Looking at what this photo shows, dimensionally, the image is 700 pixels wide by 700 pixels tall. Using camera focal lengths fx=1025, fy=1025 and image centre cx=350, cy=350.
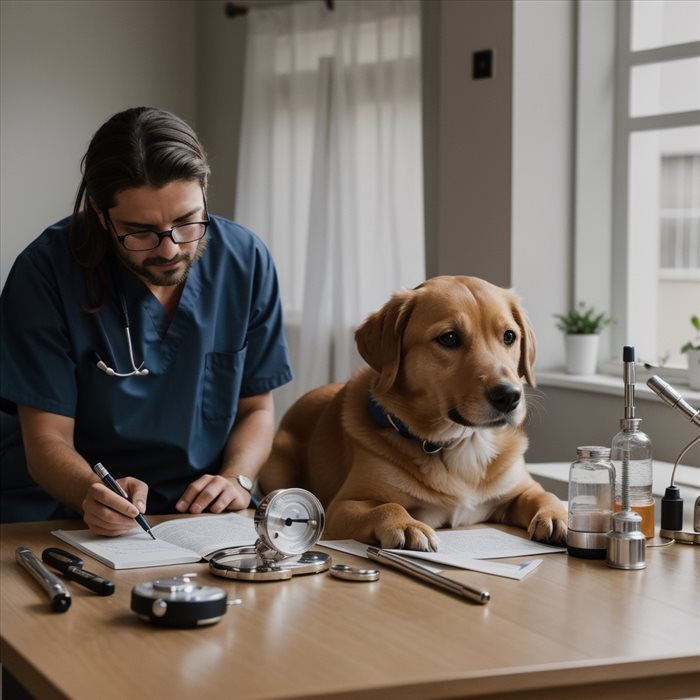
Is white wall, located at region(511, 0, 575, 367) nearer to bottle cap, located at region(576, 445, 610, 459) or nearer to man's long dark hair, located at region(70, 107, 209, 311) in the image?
man's long dark hair, located at region(70, 107, 209, 311)

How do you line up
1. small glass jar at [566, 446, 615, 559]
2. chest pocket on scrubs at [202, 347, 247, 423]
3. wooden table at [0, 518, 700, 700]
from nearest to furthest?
wooden table at [0, 518, 700, 700]
small glass jar at [566, 446, 615, 559]
chest pocket on scrubs at [202, 347, 247, 423]

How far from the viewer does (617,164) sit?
3.61 meters

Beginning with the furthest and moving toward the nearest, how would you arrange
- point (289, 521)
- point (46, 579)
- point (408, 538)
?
1. point (408, 538)
2. point (289, 521)
3. point (46, 579)

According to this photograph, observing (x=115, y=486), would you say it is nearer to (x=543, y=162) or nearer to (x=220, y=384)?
(x=220, y=384)

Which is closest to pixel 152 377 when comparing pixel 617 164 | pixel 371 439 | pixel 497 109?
pixel 371 439

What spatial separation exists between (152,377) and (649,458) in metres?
0.90

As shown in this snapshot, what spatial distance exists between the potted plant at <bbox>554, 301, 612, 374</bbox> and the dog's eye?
180 cm

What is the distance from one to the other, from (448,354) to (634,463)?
0.35m

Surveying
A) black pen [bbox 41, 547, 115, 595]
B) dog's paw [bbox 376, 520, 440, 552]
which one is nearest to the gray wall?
dog's paw [bbox 376, 520, 440, 552]

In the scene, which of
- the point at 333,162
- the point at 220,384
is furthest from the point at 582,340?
the point at 220,384

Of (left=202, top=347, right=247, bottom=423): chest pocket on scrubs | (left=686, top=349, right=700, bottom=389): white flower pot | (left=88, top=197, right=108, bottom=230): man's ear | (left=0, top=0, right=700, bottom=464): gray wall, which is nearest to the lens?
(left=88, top=197, right=108, bottom=230): man's ear

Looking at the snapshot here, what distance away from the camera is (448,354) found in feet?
5.63

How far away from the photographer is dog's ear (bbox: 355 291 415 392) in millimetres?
1767

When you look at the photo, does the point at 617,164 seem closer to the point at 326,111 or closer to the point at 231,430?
the point at 326,111
